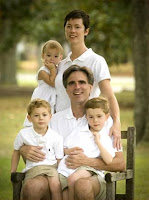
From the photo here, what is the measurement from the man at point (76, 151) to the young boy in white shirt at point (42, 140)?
0.06 metres

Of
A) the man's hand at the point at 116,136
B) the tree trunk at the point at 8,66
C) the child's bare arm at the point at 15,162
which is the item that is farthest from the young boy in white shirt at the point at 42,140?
the tree trunk at the point at 8,66

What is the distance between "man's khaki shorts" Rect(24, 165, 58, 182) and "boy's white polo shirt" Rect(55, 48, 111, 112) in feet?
2.55

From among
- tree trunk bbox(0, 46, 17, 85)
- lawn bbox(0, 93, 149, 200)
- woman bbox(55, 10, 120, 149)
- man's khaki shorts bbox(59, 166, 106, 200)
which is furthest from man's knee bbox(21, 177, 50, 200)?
tree trunk bbox(0, 46, 17, 85)

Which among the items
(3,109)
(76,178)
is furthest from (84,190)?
(3,109)

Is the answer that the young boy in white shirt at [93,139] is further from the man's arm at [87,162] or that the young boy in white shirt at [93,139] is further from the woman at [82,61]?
the woman at [82,61]

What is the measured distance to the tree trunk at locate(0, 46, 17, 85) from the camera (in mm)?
37250

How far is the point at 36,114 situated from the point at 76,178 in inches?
23.8

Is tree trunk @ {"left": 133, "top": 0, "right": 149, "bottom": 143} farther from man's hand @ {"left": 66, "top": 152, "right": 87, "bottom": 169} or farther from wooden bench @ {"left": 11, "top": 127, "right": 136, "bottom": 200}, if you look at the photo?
man's hand @ {"left": 66, "top": 152, "right": 87, "bottom": 169}

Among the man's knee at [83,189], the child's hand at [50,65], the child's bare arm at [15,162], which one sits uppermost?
the child's hand at [50,65]

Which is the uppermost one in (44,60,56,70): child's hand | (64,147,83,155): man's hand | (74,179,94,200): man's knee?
(44,60,56,70): child's hand

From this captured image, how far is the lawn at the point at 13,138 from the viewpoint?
9.28m

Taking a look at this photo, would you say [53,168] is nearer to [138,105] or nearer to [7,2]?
[138,105]

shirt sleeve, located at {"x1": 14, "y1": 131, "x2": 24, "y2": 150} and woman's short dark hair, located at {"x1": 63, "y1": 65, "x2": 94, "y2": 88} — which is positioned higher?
woman's short dark hair, located at {"x1": 63, "y1": 65, "x2": 94, "y2": 88}

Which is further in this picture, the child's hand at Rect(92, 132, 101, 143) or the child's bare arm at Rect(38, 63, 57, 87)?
the child's bare arm at Rect(38, 63, 57, 87)
